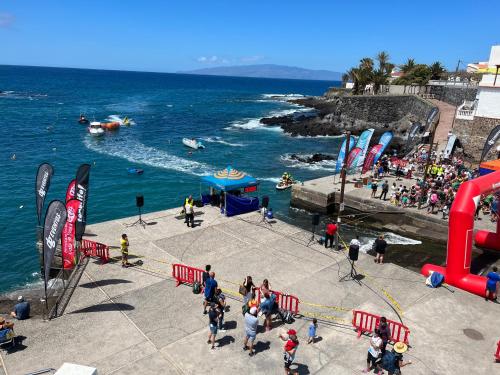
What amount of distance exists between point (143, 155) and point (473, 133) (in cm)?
3600

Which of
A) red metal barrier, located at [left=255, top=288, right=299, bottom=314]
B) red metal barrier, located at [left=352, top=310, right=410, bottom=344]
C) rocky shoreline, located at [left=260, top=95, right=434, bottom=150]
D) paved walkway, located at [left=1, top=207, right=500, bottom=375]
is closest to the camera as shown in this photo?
paved walkway, located at [left=1, top=207, right=500, bottom=375]

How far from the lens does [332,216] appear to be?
25.7 m

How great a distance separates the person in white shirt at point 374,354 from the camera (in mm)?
9303

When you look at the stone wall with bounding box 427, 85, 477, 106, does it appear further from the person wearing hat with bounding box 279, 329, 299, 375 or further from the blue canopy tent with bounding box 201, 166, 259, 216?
the person wearing hat with bounding box 279, 329, 299, 375

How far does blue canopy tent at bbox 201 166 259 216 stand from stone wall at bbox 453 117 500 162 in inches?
1009

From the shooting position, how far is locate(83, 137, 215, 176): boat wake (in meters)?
40.5

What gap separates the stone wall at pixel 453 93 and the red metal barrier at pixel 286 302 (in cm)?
5019

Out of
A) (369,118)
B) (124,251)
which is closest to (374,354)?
(124,251)

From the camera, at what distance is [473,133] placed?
35719mm

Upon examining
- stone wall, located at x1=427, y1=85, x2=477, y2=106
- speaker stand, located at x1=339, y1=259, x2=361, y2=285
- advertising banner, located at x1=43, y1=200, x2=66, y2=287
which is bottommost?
speaker stand, located at x1=339, y1=259, x2=361, y2=285

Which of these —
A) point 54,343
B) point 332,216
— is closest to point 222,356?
point 54,343

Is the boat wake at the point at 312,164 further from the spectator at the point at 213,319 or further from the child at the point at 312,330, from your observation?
the spectator at the point at 213,319

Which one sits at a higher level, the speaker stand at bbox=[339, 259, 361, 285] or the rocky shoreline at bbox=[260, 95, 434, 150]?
the rocky shoreline at bbox=[260, 95, 434, 150]

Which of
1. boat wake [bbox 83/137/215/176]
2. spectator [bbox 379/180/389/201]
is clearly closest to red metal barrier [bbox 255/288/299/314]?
spectator [bbox 379/180/389/201]
